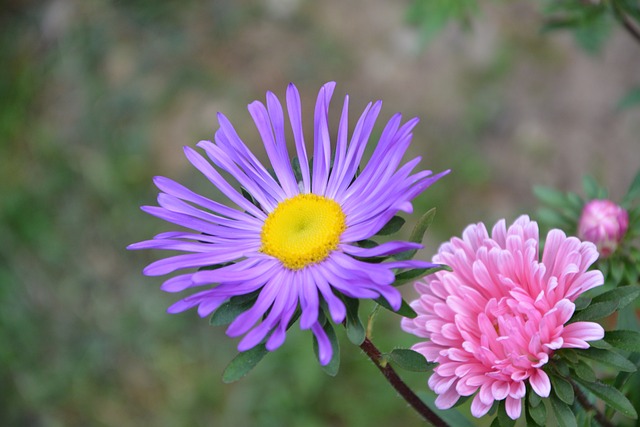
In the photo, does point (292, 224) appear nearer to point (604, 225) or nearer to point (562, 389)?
point (562, 389)

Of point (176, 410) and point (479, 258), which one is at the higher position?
point (479, 258)

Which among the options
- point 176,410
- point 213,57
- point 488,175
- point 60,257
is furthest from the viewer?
point 213,57

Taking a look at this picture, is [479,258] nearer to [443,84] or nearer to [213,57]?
[443,84]

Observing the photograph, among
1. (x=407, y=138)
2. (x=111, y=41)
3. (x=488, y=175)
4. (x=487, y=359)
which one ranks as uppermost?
(x=111, y=41)

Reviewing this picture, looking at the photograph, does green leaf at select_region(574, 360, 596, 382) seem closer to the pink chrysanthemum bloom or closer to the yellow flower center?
the pink chrysanthemum bloom

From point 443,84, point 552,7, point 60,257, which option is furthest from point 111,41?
point 552,7

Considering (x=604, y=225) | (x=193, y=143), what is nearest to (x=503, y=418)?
(x=604, y=225)
